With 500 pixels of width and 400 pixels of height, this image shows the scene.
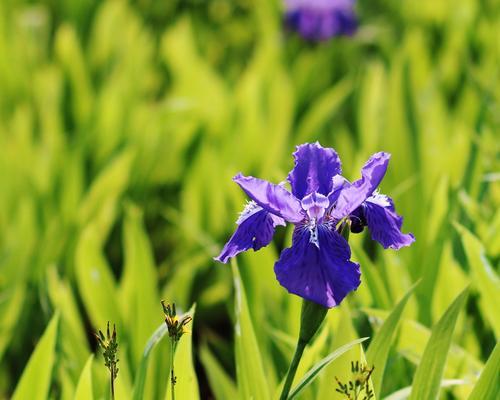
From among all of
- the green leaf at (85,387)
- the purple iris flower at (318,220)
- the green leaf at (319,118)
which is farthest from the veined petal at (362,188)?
the green leaf at (319,118)

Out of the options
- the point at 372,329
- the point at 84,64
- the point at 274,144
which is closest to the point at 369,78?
the point at 274,144

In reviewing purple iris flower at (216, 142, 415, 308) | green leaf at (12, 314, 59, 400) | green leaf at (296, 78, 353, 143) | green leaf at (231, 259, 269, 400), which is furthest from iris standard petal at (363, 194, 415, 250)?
green leaf at (296, 78, 353, 143)

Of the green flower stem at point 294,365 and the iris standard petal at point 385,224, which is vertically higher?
the iris standard petal at point 385,224

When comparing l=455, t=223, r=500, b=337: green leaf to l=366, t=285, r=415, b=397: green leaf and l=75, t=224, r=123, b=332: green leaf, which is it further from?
l=75, t=224, r=123, b=332: green leaf

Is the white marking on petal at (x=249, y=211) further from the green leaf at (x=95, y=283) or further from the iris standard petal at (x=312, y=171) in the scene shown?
the green leaf at (x=95, y=283)

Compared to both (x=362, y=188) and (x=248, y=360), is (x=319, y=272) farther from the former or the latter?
(x=248, y=360)

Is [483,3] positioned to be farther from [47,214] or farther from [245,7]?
[47,214]
